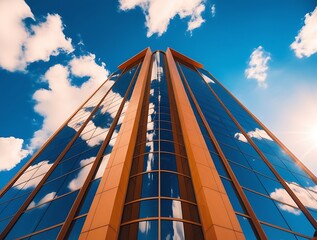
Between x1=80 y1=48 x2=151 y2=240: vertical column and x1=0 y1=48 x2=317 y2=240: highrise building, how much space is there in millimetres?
52

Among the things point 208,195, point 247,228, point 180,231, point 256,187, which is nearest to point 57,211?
point 180,231

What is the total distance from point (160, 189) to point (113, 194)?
8.06 ft

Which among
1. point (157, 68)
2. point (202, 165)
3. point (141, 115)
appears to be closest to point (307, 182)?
point (202, 165)

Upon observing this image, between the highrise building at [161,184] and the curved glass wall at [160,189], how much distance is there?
0.05m

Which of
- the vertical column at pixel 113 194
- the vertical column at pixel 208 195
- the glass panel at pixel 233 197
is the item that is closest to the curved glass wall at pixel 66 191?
the vertical column at pixel 113 194

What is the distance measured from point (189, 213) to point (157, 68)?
88.2 ft

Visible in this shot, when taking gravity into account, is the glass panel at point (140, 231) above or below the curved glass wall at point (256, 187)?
below

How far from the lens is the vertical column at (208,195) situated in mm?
9422

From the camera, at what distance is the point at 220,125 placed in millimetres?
21984

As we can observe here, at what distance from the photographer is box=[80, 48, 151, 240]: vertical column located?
944 centimetres

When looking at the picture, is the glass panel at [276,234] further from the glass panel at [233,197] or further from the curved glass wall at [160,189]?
the curved glass wall at [160,189]

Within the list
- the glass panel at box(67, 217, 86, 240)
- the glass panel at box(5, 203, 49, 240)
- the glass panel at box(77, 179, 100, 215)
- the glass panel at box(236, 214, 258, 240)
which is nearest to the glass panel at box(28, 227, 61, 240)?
the glass panel at box(67, 217, 86, 240)

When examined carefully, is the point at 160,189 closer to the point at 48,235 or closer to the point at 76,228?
the point at 76,228

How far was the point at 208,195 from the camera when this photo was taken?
1088 centimetres
